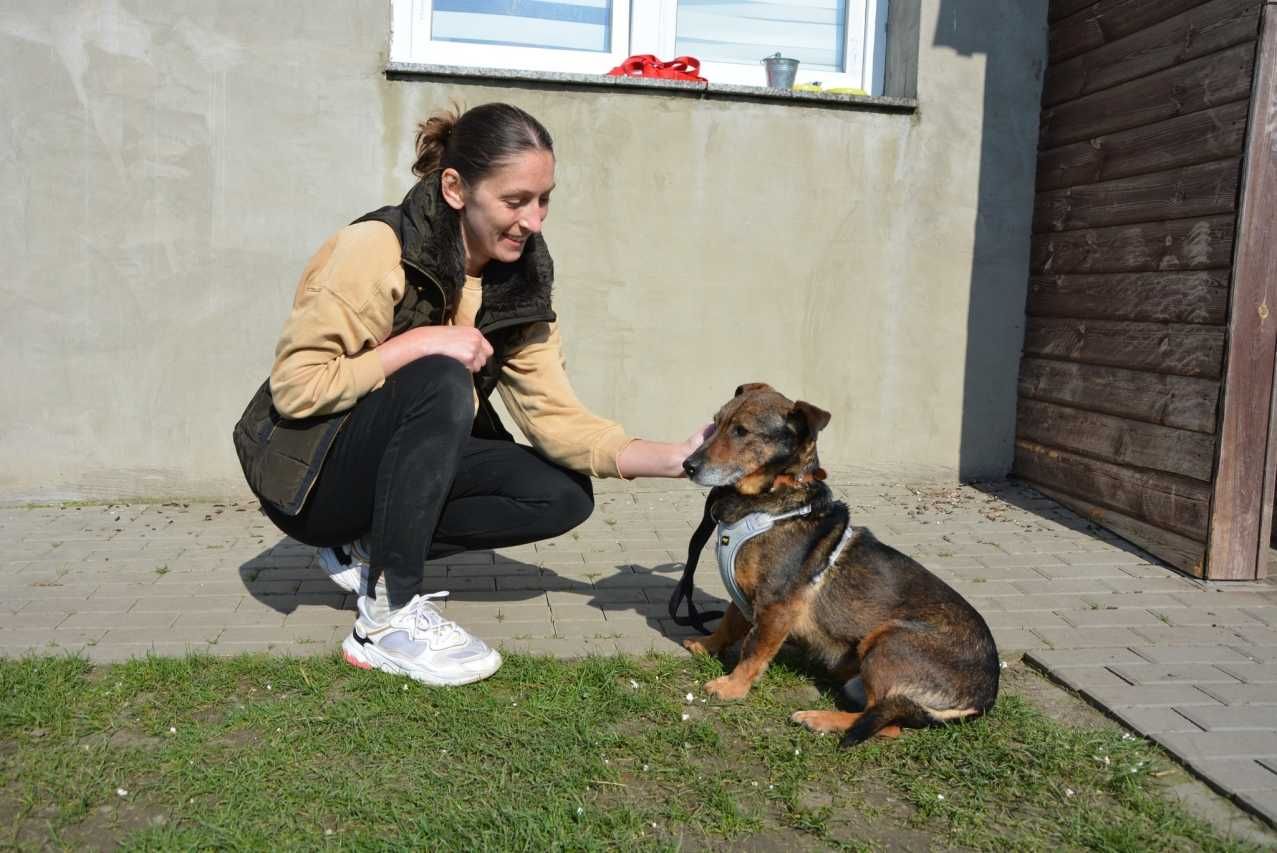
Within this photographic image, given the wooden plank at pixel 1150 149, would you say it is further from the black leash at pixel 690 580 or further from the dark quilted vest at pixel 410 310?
the dark quilted vest at pixel 410 310

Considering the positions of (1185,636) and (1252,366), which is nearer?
(1185,636)

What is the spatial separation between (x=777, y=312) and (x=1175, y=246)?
7.71 feet

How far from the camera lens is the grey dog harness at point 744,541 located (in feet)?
12.2

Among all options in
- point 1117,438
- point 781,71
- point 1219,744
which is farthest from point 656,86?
point 1219,744

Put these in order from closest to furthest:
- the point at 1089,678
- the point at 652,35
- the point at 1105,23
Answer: the point at 1089,678 → the point at 1105,23 → the point at 652,35

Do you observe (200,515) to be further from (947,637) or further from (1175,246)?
(1175,246)

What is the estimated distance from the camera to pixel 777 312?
689cm

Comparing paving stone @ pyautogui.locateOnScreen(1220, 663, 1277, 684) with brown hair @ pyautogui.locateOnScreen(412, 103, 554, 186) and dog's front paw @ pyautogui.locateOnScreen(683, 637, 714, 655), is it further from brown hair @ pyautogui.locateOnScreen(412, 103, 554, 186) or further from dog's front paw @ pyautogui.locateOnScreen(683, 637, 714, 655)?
brown hair @ pyautogui.locateOnScreen(412, 103, 554, 186)

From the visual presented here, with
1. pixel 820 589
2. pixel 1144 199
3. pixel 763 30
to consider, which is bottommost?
pixel 820 589

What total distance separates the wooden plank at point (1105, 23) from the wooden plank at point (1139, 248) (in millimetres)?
1091

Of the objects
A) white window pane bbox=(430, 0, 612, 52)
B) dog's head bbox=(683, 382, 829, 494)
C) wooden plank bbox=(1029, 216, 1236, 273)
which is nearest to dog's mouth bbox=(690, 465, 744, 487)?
dog's head bbox=(683, 382, 829, 494)

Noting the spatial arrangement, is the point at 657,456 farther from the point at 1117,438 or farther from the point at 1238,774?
the point at 1117,438

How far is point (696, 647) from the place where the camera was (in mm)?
4102

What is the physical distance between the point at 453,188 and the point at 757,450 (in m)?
1.42
